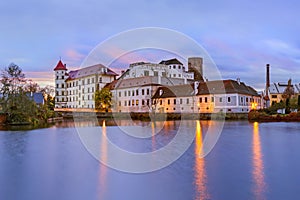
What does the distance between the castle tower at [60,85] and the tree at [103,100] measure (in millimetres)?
20779

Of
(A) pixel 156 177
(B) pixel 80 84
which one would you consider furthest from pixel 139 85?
(A) pixel 156 177

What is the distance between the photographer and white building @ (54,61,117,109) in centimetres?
6838

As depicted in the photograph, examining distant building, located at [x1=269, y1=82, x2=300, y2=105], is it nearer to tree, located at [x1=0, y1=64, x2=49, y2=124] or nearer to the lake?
tree, located at [x1=0, y1=64, x2=49, y2=124]

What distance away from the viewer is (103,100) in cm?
5678

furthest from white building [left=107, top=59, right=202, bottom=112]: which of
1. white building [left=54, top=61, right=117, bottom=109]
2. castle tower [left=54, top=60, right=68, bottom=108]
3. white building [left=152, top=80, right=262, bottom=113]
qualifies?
castle tower [left=54, top=60, right=68, bottom=108]

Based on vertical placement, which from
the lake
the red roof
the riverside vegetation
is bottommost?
the lake

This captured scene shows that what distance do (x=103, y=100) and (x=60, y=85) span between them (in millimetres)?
25594

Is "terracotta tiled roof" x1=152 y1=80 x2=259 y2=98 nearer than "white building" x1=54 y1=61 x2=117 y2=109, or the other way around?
"terracotta tiled roof" x1=152 y1=80 x2=259 y2=98

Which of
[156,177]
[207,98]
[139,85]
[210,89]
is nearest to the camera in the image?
[156,177]

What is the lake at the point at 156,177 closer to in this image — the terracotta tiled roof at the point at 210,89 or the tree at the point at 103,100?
the terracotta tiled roof at the point at 210,89

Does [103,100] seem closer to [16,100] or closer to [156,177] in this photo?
[16,100]

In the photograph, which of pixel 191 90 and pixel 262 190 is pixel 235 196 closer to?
pixel 262 190

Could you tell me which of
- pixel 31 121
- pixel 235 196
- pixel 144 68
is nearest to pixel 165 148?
pixel 235 196

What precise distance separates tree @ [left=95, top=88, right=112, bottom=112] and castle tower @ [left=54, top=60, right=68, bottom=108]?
20.8 m
